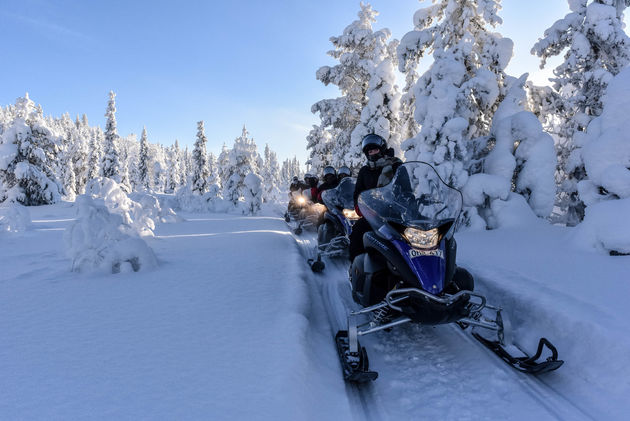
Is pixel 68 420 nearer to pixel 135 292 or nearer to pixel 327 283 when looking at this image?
pixel 135 292

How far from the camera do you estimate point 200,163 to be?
41.1 metres

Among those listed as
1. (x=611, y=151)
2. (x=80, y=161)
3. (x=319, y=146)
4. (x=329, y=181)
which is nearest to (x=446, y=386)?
(x=611, y=151)

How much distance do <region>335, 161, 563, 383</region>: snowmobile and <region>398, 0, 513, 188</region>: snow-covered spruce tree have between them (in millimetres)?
6684

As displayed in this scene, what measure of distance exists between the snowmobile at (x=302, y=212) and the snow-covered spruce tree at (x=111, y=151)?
2764 cm

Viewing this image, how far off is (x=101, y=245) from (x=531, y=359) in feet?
21.2

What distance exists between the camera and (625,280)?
4.37 meters

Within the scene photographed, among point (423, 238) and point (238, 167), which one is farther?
point (238, 167)

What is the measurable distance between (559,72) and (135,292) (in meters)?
13.9

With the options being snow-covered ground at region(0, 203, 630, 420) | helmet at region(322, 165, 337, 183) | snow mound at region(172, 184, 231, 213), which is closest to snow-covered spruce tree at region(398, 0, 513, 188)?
helmet at region(322, 165, 337, 183)

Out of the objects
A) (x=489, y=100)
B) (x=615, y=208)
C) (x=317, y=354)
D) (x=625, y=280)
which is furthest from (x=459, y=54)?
(x=317, y=354)

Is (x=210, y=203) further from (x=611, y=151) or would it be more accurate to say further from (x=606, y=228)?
(x=606, y=228)

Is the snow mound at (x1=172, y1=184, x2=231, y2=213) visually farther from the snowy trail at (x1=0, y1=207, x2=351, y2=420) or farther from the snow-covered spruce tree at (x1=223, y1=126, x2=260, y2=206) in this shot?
the snowy trail at (x1=0, y1=207, x2=351, y2=420)

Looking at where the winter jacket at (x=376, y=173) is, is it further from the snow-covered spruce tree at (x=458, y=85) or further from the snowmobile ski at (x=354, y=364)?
the snow-covered spruce tree at (x=458, y=85)

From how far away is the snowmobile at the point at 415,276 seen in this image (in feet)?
10.1
